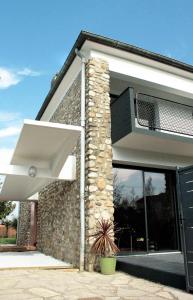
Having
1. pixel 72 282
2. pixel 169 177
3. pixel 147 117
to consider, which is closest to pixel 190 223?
pixel 72 282

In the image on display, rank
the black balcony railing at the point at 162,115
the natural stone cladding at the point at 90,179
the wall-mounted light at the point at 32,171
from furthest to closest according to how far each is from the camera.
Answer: the black balcony railing at the point at 162,115, the wall-mounted light at the point at 32,171, the natural stone cladding at the point at 90,179

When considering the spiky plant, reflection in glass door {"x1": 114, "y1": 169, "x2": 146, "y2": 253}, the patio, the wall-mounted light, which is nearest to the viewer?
the patio

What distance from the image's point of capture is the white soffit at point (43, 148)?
7281 mm

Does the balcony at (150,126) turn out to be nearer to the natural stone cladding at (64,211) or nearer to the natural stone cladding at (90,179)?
the natural stone cladding at (90,179)

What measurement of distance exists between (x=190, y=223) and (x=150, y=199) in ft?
15.8

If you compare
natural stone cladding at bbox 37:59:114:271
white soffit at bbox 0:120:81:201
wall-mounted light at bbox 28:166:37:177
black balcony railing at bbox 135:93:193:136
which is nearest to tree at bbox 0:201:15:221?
natural stone cladding at bbox 37:59:114:271

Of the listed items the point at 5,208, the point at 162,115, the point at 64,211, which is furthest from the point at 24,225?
the point at 162,115

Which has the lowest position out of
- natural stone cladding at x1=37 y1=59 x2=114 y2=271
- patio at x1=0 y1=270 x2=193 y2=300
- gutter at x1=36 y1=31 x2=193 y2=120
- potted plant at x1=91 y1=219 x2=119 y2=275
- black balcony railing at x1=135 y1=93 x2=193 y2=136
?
patio at x1=0 y1=270 x2=193 y2=300

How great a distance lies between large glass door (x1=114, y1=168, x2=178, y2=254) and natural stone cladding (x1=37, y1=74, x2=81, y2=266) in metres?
1.46

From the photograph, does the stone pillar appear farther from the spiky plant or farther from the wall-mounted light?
the wall-mounted light

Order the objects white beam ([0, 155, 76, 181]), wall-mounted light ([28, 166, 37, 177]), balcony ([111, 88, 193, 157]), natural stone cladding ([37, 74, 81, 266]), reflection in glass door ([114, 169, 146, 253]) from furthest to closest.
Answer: reflection in glass door ([114, 169, 146, 253]) → balcony ([111, 88, 193, 157]) → natural stone cladding ([37, 74, 81, 266]) → wall-mounted light ([28, 166, 37, 177]) → white beam ([0, 155, 76, 181])

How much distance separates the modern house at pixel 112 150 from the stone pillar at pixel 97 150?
0.03 meters

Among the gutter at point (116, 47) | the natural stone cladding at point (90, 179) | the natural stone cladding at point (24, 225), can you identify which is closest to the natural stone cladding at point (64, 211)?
the natural stone cladding at point (90, 179)

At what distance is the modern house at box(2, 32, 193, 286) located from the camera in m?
8.36
